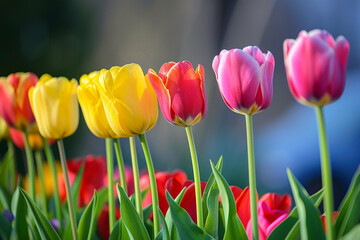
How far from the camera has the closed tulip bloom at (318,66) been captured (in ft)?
0.95

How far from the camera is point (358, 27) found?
158 centimetres

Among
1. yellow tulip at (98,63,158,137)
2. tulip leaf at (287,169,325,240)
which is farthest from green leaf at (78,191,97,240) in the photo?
tulip leaf at (287,169,325,240)

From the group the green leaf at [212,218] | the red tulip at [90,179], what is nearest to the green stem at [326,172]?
the green leaf at [212,218]

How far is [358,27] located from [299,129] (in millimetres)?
398

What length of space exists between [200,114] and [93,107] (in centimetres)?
11

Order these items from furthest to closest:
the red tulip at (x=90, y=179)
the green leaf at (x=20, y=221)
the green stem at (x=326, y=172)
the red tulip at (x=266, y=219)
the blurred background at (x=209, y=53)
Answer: the blurred background at (x=209, y=53) < the red tulip at (x=90, y=179) < the green leaf at (x=20, y=221) < the red tulip at (x=266, y=219) < the green stem at (x=326, y=172)

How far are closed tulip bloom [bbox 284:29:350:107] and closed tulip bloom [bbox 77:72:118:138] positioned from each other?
0.63ft

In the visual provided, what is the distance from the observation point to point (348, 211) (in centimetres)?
33

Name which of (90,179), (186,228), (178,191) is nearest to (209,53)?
(90,179)

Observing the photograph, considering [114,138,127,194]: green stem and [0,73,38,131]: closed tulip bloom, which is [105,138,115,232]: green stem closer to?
[114,138,127,194]: green stem

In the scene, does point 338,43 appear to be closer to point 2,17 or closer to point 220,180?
point 220,180

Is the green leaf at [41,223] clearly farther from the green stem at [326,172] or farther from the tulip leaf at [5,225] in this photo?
the green stem at [326,172]

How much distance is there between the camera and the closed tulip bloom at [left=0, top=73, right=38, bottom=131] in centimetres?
56

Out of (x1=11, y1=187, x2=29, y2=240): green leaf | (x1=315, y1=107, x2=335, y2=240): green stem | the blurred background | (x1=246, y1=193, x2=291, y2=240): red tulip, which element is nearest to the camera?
(x1=315, y1=107, x2=335, y2=240): green stem
